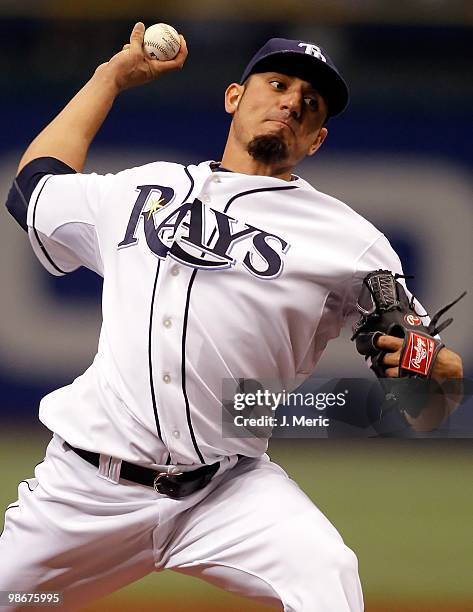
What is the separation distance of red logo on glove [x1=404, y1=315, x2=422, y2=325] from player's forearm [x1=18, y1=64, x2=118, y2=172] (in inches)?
30.3

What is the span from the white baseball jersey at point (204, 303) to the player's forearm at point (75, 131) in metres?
0.20

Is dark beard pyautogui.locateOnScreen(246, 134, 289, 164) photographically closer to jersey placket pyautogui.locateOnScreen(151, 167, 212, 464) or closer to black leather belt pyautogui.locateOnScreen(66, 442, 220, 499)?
jersey placket pyautogui.locateOnScreen(151, 167, 212, 464)

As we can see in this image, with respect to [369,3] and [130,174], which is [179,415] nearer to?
[130,174]

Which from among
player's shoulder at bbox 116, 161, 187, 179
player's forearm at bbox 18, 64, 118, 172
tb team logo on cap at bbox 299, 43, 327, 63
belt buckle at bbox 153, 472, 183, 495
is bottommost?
belt buckle at bbox 153, 472, 183, 495

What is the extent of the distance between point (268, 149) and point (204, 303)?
0.36 meters

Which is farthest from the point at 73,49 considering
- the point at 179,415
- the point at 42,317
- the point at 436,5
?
the point at 179,415

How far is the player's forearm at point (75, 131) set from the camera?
6.34ft

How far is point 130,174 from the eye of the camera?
1.87 m

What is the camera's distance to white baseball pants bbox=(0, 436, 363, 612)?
156 centimetres

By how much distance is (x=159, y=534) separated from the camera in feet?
5.55

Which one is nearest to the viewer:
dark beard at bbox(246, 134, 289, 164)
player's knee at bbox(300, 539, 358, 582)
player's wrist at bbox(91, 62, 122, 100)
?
player's knee at bbox(300, 539, 358, 582)

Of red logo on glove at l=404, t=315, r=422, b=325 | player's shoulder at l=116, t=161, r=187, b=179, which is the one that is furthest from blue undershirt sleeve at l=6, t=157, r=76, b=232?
red logo on glove at l=404, t=315, r=422, b=325

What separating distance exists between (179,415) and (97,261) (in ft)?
1.33

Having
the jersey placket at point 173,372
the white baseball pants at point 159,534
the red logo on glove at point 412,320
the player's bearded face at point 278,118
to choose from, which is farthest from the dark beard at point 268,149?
the white baseball pants at point 159,534
